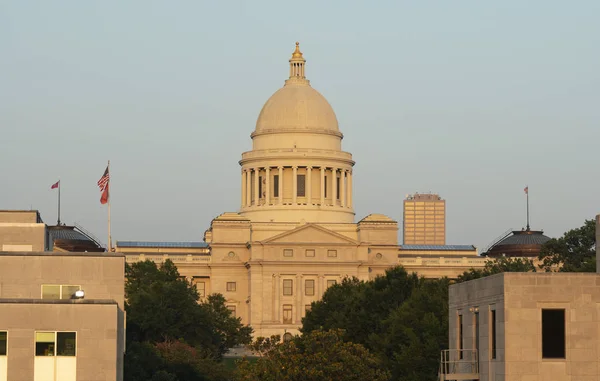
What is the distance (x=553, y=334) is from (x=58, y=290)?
2314 centimetres

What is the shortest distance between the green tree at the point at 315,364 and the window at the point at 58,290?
875 inches

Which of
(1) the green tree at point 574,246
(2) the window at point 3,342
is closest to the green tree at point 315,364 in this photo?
(2) the window at point 3,342

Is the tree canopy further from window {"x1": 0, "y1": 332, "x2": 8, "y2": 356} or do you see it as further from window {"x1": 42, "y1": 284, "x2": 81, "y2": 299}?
window {"x1": 0, "y1": 332, "x2": 8, "y2": 356}

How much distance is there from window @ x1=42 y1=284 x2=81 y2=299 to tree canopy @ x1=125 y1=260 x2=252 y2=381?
22.9 meters

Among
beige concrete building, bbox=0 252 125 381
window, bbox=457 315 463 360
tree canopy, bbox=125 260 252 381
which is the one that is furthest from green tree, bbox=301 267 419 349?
beige concrete building, bbox=0 252 125 381

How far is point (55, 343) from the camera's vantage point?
64.4 m

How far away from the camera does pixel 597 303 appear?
63969 mm

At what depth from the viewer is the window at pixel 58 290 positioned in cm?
7650

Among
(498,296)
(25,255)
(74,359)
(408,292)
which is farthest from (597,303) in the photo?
(408,292)

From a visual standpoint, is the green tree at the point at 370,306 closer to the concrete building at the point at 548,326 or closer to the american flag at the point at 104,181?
the american flag at the point at 104,181

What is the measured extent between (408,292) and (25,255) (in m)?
63.7

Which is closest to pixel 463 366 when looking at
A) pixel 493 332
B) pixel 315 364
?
pixel 493 332

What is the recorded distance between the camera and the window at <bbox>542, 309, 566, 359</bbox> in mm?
63969

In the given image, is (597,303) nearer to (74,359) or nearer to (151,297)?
(74,359)
